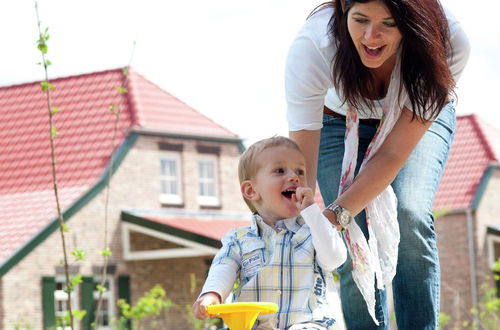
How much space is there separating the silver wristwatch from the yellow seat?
0.58m

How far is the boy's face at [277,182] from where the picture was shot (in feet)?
12.7

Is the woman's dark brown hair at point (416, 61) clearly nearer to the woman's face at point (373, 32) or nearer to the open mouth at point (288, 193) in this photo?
the woman's face at point (373, 32)

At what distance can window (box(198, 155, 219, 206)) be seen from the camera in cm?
2517

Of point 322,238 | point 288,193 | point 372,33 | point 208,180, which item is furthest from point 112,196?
point 322,238

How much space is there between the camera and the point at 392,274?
4113 mm

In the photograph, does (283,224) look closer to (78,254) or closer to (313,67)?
(313,67)

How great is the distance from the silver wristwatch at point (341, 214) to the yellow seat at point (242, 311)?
0.58 meters

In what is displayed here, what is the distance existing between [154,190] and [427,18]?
2037cm

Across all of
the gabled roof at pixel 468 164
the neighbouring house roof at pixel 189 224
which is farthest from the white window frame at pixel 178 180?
the gabled roof at pixel 468 164

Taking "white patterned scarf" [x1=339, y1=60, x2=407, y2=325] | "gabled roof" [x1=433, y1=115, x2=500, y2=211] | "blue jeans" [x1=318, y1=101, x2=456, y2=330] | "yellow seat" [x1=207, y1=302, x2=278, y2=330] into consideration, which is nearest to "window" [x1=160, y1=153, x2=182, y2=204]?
"gabled roof" [x1=433, y1=115, x2=500, y2=211]

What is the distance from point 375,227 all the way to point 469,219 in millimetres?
24017

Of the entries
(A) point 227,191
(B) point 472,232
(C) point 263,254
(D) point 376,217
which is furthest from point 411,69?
(B) point 472,232

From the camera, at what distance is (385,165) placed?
4.06 meters

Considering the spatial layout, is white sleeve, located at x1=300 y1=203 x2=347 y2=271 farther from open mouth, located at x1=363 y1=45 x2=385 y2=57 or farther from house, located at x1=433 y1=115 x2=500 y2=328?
house, located at x1=433 y1=115 x2=500 y2=328
